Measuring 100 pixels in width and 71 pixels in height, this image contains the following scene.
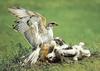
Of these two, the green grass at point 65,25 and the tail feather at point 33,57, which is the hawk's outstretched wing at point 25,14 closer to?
the tail feather at point 33,57

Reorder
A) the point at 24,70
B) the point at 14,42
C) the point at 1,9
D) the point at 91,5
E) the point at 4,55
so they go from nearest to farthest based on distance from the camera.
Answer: the point at 24,70 < the point at 4,55 < the point at 14,42 < the point at 1,9 < the point at 91,5

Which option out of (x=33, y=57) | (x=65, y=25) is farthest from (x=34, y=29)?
(x=65, y=25)

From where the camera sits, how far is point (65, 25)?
1597 centimetres

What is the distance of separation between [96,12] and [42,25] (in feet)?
21.9

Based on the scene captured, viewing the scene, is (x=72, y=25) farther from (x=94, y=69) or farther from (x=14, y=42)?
(x=94, y=69)

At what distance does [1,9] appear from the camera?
1742 centimetres

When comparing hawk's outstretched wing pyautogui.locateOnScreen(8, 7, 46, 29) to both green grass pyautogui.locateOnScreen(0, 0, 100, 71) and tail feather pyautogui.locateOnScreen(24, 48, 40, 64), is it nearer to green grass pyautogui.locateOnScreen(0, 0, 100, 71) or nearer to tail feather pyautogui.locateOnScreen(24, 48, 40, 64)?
tail feather pyautogui.locateOnScreen(24, 48, 40, 64)

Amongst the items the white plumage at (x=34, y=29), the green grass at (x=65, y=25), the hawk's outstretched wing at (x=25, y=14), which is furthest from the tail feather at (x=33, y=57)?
the hawk's outstretched wing at (x=25, y=14)

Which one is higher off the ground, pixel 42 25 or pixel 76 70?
pixel 42 25

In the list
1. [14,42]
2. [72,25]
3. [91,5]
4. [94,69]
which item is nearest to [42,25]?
[94,69]

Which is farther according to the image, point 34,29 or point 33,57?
point 34,29

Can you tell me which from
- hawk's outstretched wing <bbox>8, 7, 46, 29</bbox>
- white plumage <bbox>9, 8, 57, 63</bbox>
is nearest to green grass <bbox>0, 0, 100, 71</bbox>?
white plumage <bbox>9, 8, 57, 63</bbox>

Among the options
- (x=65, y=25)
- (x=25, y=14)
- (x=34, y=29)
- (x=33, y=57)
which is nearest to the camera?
(x=33, y=57)

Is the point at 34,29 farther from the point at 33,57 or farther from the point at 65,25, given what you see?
the point at 65,25
